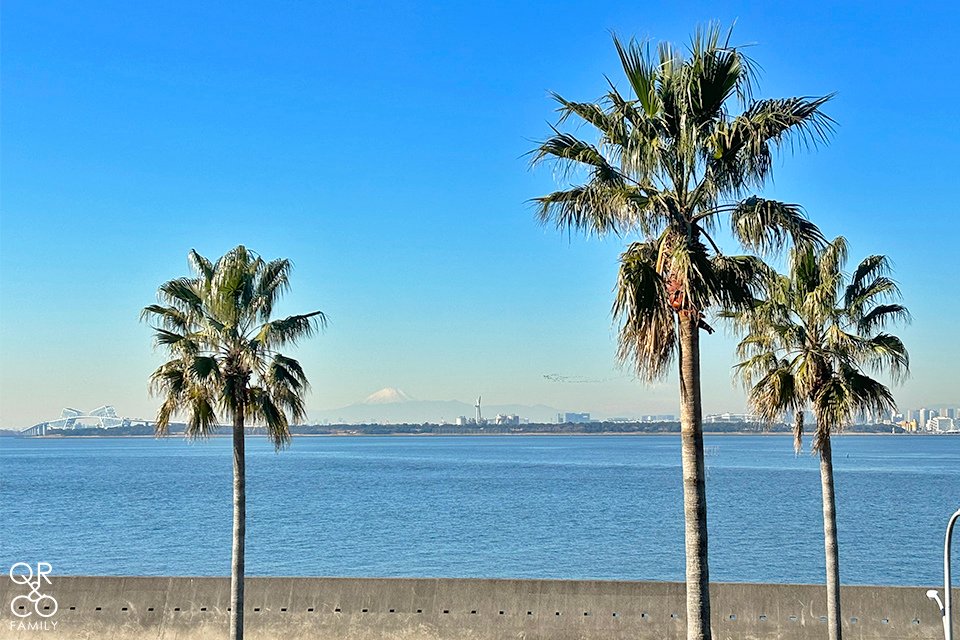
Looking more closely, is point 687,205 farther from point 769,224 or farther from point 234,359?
point 234,359

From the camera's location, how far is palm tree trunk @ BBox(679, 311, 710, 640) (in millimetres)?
12039

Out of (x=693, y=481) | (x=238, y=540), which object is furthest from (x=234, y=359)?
(x=693, y=481)

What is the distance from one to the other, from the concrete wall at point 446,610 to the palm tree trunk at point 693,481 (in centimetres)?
660

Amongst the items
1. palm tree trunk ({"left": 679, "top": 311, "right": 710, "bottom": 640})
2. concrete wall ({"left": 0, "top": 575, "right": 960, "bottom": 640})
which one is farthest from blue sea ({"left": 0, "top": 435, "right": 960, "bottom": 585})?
palm tree trunk ({"left": 679, "top": 311, "right": 710, "bottom": 640})

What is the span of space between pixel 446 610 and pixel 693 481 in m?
8.25

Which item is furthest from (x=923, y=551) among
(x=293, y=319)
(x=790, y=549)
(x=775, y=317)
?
(x=293, y=319)

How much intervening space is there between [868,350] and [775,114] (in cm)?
669

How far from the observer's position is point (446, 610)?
61.8 feet

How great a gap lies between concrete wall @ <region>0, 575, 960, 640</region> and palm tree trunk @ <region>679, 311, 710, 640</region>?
6601 mm

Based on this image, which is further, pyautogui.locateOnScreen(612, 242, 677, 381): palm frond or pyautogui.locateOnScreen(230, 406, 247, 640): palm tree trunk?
pyautogui.locateOnScreen(230, 406, 247, 640): palm tree trunk

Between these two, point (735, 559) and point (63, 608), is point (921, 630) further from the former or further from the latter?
point (735, 559)

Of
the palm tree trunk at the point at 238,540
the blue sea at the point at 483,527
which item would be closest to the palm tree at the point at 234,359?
the palm tree trunk at the point at 238,540

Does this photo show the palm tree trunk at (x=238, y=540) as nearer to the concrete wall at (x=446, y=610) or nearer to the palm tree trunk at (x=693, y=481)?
the concrete wall at (x=446, y=610)

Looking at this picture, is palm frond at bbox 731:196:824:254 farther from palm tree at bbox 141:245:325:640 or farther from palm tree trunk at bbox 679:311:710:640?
palm tree at bbox 141:245:325:640
